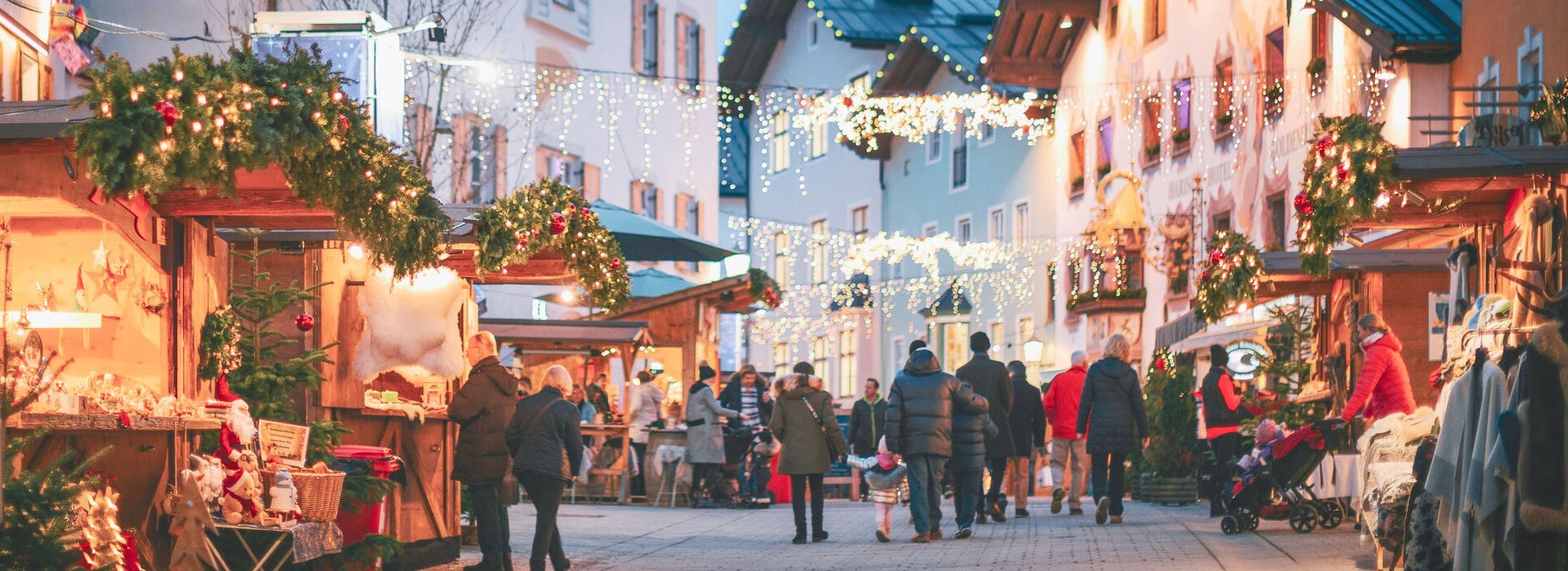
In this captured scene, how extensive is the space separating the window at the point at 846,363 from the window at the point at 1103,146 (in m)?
15.4

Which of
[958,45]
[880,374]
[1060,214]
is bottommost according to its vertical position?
[880,374]

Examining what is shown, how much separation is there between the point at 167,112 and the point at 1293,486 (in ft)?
34.0

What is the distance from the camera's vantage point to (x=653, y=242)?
21906 millimetres

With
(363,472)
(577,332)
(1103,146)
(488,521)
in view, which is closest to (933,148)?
(1103,146)

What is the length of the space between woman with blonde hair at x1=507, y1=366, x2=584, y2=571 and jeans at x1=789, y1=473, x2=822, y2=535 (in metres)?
4.28

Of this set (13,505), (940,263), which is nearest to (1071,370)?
(13,505)

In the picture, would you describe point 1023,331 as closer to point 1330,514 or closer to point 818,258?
point 818,258

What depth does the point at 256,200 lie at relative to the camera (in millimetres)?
11633

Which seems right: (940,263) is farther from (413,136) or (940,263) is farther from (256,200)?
(256,200)

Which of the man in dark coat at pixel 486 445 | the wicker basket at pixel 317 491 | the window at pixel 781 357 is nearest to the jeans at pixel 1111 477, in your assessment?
the man in dark coat at pixel 486 445

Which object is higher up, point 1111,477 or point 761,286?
point 761,286

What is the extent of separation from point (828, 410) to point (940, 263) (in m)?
29.3

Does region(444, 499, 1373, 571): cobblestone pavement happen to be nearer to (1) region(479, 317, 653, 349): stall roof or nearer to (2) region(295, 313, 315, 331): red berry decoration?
(2) region(295, 313, 315, 331): red berry decoration

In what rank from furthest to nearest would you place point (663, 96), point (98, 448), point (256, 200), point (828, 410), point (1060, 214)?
point (663, 96) → point (1060, 214) → point (828, 410) → point (256, 200) → point (98, 448)
